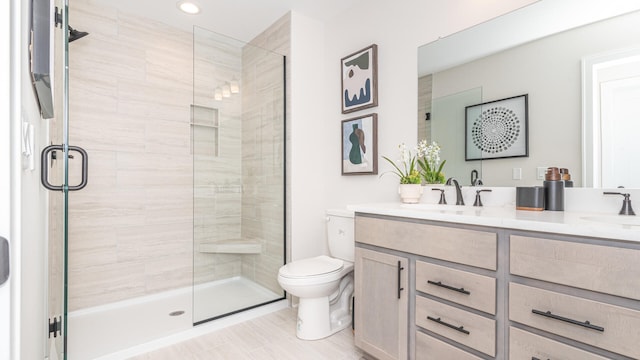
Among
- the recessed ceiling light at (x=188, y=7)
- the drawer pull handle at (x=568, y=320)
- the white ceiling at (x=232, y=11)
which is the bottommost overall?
the drawer pull handle at (x=568, y=320)

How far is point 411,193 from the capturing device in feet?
6.50

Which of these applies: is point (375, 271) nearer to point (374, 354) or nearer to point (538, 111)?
point (374, 354)

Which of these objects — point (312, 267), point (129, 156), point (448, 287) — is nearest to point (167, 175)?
point (129, 156)

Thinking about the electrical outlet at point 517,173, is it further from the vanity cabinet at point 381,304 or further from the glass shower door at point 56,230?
the glass shower door at point 56,230

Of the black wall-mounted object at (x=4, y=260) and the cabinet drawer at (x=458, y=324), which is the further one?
the cabinet drawer at (x=458, y=324)

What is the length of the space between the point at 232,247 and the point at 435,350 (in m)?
1.81

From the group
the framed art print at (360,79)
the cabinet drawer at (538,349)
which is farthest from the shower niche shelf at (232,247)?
the cabinet drawer at (538,349)

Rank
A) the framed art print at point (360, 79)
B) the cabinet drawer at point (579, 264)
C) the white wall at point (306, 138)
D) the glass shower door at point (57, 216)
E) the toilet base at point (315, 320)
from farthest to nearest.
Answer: the white wall at point (306, 138) → the framed art print at point (360, 79) → the toilet base at point (315, 320) → the glass shower door at point (57, 216) → the cabinet drawer at point (579, 264)

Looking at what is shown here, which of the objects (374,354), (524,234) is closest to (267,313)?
(374,354)

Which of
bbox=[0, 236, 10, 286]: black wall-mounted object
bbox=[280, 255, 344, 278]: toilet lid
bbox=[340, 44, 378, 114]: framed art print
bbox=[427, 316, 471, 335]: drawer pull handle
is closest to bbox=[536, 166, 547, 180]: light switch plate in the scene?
bbox=[427, 316, 471, 335]: drawer pull handle

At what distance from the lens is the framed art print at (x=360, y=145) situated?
93.6 inches

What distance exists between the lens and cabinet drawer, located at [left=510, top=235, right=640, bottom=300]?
908mm

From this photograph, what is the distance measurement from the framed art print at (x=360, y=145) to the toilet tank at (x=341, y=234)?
0.42 m

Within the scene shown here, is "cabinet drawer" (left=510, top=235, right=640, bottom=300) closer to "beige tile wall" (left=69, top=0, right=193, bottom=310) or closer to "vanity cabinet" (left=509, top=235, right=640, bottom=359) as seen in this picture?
"vanity cabinet" (left=509, top=235, right=640, bottom=359)
